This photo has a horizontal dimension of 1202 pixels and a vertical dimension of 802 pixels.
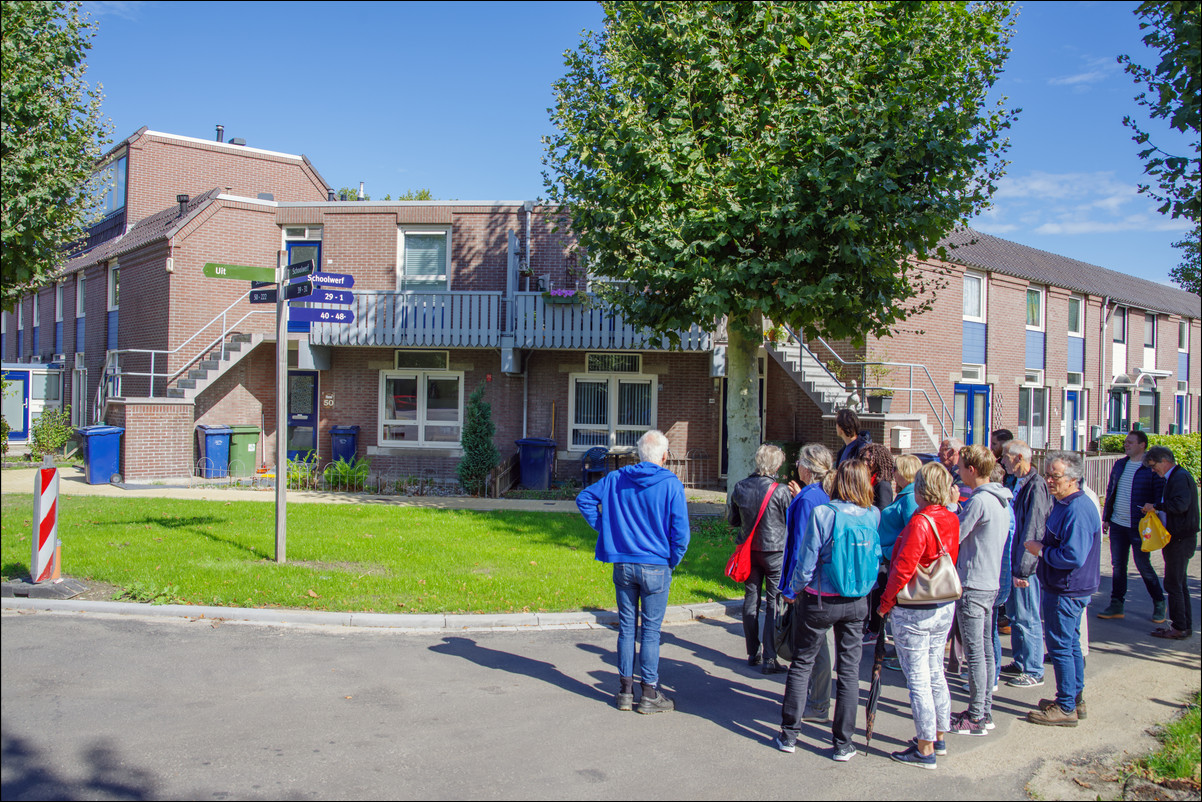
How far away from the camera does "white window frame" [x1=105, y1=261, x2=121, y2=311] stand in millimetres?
21545

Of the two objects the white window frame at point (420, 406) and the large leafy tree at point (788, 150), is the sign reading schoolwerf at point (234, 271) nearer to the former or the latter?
the large leafy tree at point (788, 150)

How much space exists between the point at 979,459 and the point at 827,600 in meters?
1.62

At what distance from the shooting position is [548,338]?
17.2 m

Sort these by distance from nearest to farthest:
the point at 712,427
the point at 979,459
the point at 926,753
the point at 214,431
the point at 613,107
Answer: the point at 926,753 < the point at 979,459 < the point at 613,107 < the point at 214,431 < the point at 712,427

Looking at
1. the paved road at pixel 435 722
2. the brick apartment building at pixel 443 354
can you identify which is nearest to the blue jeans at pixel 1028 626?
the paved road at pixel 435 722

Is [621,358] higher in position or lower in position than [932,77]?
lower

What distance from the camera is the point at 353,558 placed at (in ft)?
30.9

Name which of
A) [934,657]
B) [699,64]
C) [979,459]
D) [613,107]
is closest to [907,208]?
[699,64]

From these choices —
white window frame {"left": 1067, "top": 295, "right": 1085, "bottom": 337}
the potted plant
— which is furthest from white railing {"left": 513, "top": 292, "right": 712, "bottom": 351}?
white window frame {"left": 1067, "top": 295, "right": 1085, "bottom": 337}

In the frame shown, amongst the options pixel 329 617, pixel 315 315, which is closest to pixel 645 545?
pixel 329 617

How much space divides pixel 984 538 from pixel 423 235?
613 inches

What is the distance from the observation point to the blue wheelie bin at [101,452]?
49.4 feet

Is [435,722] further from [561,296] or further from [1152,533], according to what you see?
[561,296]

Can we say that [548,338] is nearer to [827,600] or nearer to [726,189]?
[726,189]
